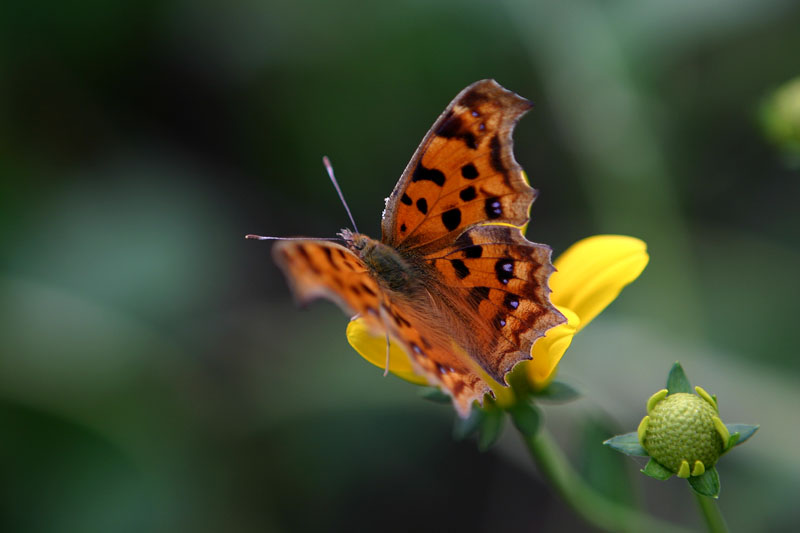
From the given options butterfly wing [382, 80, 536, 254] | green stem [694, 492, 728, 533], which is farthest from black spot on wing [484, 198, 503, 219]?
green stem [694, 492, 728, 533]

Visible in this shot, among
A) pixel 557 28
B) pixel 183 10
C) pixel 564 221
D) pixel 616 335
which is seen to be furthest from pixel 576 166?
pixel 183 10

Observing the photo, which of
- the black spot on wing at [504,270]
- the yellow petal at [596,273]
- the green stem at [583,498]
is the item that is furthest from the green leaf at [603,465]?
the black spot on wing at [504,270]

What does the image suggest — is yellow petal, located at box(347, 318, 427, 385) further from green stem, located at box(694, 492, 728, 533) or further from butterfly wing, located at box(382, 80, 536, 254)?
green stem, located at box(694, 492, 728, 533)

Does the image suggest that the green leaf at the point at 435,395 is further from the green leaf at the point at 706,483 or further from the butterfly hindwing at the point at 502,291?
the green leaf at the point at 706,483

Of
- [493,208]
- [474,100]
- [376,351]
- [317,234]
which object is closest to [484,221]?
[493,208]

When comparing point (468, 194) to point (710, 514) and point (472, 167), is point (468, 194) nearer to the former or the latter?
point (472, 167)

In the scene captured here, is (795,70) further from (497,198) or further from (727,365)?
(497,198)
